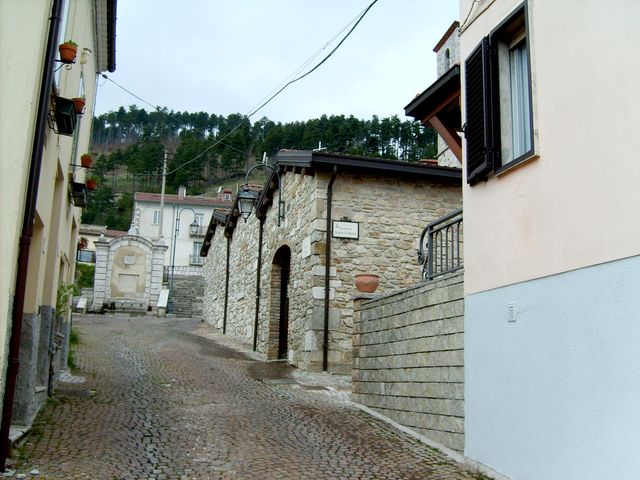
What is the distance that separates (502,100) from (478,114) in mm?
314

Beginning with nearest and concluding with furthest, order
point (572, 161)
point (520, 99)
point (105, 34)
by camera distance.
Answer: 1. point (572, 161)
2. point (520, 99)
3. point (105, 34)

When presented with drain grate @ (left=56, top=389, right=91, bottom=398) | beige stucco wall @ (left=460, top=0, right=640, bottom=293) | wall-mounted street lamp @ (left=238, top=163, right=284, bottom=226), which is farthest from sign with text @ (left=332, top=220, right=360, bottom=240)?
beige stucco wall @ (left=460, top=0, right=640, bottom=293)

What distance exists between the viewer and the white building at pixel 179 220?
55812 millimetres

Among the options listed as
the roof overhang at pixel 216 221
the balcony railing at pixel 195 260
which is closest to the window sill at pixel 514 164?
the roof overhang at pixel 216 221

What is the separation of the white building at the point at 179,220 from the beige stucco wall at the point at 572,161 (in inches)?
2003

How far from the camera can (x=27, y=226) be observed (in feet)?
17.9

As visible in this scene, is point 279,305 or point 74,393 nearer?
point 74,393

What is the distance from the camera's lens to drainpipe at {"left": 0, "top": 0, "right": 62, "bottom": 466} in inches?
204

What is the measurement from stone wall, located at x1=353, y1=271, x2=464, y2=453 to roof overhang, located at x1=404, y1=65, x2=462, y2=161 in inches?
73.1

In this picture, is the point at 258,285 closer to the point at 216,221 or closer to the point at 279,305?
the point at 279,305

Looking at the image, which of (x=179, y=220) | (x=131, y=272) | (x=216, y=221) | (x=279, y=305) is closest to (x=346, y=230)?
(x=279, y=305)

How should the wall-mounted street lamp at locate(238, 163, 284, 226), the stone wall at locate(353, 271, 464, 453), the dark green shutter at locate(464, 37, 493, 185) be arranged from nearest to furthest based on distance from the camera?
the dark green shutter at locate(464, 37, 493, 185) < the stone wall at locate(353, 271, 464, 453) < the wall-mounted street lamp at locate(238, 163, 284, 226)

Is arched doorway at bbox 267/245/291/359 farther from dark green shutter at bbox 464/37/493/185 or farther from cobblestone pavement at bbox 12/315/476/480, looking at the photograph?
dark green shutter at bbox 464/37/493/185

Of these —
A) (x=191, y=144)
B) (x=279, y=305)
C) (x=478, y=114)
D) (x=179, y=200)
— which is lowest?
(x=279, y=305)
